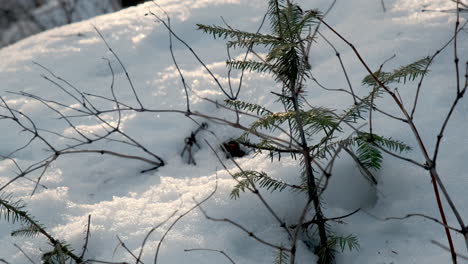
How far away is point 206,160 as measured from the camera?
245 cm

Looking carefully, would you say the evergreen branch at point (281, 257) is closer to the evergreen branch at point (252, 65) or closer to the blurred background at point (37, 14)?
the evergreen branch at point (252, 65)

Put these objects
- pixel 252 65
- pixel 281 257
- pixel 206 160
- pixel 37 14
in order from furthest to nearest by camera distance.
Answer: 1. pixel 37 14
2. pixel 206 160
3. pixel 252 65
4. pixel 281 257

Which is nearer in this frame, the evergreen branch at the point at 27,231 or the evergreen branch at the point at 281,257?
the evergreen branch at the point at 281,257

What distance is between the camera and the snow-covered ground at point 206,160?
1891 millimetres

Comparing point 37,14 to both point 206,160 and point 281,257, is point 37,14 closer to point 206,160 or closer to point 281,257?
point 206,160

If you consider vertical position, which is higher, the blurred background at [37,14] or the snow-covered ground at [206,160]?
the snow-covered ground at [206,160]

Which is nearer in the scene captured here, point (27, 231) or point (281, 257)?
point (281, 257)

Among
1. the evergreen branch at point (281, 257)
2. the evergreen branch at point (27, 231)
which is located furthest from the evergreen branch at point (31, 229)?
the evergreen branch at point (281, 257)

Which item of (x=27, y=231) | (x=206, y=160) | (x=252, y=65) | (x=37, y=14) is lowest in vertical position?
(x=37, y=14)

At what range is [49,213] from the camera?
2150 millimetres

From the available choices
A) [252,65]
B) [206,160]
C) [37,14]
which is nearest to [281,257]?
[252,65]

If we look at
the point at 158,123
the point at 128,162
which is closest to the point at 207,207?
the point at 128,162

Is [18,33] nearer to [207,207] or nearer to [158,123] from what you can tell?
[158,123]

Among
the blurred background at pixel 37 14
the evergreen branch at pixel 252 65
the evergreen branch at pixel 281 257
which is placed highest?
the evergreen branch at pixel 252 65
